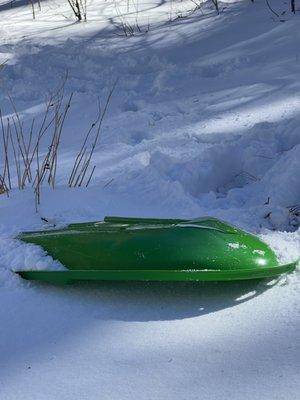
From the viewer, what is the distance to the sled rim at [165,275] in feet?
5.63

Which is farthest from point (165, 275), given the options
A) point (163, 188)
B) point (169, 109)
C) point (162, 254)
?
point (169, 109)

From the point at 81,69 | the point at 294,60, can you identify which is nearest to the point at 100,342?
the point at 294,60

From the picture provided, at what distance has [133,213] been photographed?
2.49m

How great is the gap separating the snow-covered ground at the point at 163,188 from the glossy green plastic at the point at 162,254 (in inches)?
2.4

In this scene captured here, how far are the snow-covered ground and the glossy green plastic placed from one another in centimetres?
6

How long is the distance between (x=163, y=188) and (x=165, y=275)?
101 cm

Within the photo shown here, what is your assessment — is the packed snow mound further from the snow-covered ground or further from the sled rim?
the sled rim

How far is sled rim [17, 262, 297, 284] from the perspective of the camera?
172 centimetres

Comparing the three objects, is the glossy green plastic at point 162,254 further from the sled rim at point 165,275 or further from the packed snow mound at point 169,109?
the packed snow mound at point 169,109

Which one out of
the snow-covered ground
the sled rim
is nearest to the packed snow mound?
the snow-covered ground

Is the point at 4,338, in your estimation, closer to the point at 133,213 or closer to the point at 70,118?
the point at 133,213

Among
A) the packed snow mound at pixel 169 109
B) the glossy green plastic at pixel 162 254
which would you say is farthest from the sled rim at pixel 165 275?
the packed snow mound at pixel 169 109

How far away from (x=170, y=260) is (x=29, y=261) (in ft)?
1.43

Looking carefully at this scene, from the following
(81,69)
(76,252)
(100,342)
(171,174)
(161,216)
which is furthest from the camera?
(81,69)
